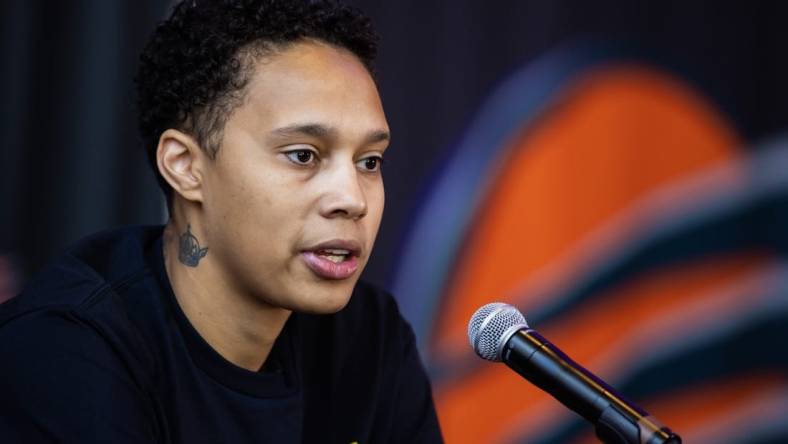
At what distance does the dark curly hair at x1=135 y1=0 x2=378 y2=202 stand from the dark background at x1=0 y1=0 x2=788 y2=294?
77 centimetres

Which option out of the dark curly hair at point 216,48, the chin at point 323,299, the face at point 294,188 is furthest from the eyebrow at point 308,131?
the chin at point 323,299

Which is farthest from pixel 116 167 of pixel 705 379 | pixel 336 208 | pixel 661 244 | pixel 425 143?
pixel 705 379

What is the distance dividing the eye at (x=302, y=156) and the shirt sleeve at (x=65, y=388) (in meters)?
0.42

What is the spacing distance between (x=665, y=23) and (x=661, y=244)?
797mm

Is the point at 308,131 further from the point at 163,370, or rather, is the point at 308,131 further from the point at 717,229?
the point at 717,229

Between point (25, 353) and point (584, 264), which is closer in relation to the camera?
point (25, 353)

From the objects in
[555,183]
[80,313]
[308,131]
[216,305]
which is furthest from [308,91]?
[555,183]

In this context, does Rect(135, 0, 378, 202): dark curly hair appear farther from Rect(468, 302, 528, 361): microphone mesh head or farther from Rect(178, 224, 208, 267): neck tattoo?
Rect(468, 302, 528, 361): microphone mesh head

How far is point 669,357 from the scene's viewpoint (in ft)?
11.3

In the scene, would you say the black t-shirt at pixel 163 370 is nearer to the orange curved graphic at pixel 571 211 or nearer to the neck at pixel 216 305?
the neck at pixel 216 305

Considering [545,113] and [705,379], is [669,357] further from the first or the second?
[545,113]

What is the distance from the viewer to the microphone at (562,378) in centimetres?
117

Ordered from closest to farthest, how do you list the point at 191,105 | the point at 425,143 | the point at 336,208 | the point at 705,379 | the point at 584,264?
the point at 336,208, the point at 191,105, the point at 425,143, the point at 584,264, the point at 705,379

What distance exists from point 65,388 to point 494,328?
24.7 inches
